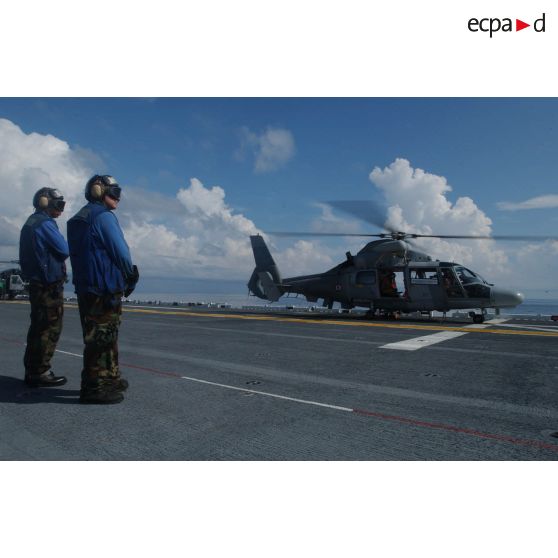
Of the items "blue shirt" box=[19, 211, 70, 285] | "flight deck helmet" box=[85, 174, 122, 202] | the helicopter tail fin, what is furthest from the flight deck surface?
the helicopter tail fin

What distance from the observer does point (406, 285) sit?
17.6 metres

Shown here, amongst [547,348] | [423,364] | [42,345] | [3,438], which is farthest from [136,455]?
[547,348]

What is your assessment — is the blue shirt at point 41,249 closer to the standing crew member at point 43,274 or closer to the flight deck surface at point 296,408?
the standing crew member at point 43,274

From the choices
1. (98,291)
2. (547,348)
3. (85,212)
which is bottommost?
(547,348)

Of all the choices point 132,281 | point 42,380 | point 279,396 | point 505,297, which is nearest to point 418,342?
point 279,396

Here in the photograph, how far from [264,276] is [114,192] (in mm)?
20118

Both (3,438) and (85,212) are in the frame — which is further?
(85,212)

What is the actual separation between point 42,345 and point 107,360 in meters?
1.44

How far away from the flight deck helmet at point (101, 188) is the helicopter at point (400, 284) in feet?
49.9

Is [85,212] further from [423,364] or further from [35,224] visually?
[423,364]

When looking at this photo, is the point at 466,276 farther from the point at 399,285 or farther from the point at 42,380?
the point at 42,380

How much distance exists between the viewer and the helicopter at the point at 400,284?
53.3 feet

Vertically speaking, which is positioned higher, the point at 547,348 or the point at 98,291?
the point at 98,291

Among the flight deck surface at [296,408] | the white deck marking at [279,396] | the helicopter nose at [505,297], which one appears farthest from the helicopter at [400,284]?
the white deck marking at [279,396]
